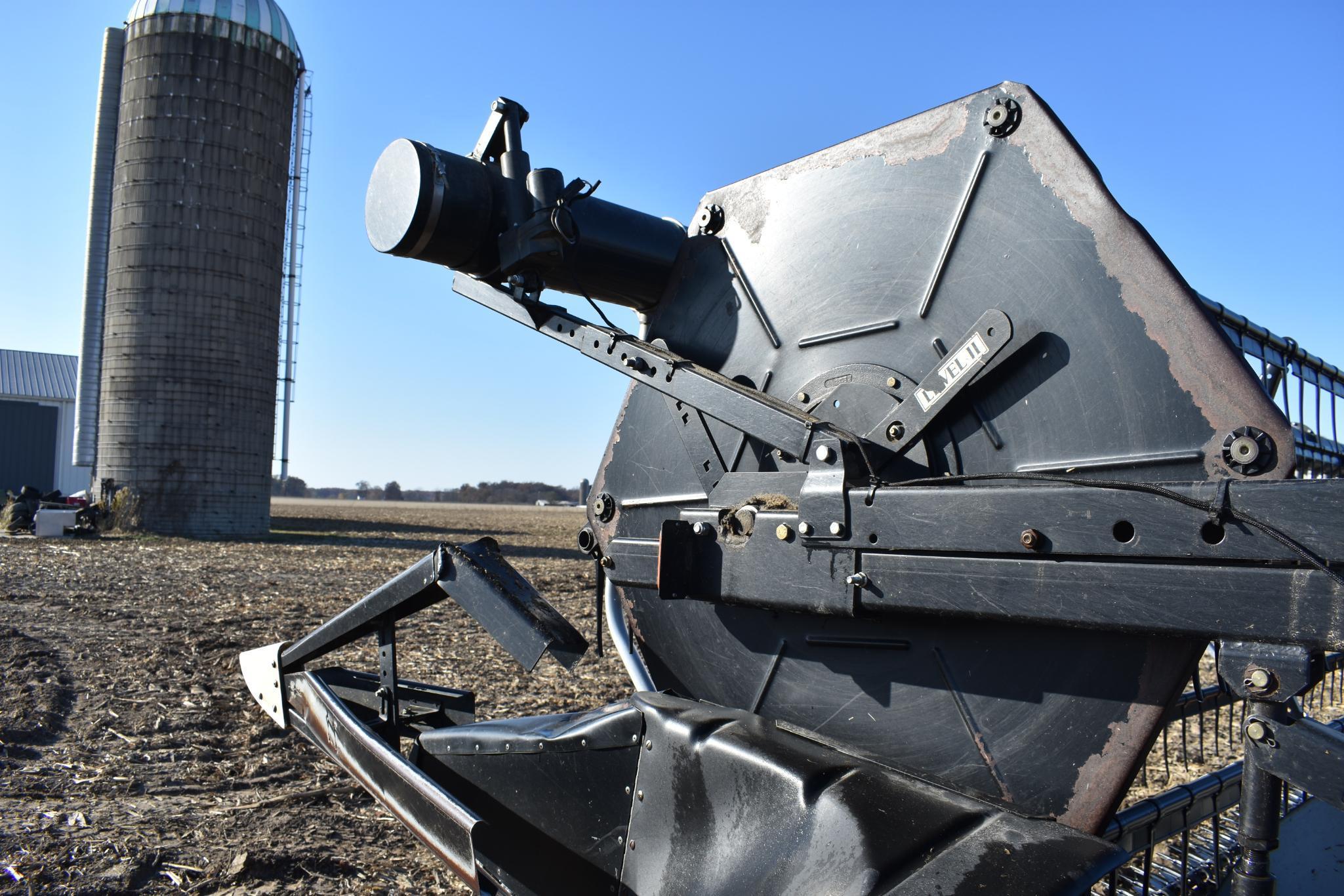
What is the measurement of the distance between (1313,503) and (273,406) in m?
20.5

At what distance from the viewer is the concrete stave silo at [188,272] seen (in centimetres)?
1817

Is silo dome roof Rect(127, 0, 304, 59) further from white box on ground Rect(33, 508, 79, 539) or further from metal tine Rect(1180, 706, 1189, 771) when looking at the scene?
metal tine Rect(1180, 706, 1189, 771)

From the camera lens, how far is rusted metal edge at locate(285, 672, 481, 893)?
2.26 metres

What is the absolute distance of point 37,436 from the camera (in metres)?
35.2

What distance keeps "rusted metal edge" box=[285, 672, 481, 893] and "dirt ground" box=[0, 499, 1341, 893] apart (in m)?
0.52

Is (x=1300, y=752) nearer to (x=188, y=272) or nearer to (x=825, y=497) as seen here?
(x=825, y=497)

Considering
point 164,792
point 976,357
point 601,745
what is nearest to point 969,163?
point 976,357

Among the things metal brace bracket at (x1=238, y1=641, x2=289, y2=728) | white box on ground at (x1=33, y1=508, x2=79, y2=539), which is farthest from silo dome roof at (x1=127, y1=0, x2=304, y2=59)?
metal brace bracket at (x1=238, y1=641, x2=289, y2=728)

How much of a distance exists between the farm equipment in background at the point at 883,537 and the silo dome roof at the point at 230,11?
19.9 metres

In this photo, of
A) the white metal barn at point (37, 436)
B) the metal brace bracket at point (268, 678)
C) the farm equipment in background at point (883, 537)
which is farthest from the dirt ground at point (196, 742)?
the white metal barn at point (37, 436)

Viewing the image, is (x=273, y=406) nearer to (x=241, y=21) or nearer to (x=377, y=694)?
(x=241, y=21)

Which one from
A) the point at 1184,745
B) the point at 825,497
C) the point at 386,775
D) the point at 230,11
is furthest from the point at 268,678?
the point at 230,11

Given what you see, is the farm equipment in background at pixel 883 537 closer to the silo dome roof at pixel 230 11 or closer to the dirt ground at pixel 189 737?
the dirt ground at pixel 189 737

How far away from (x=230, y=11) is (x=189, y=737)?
756 inches
